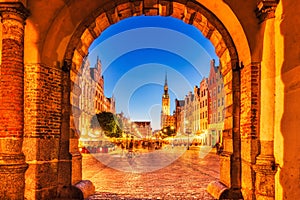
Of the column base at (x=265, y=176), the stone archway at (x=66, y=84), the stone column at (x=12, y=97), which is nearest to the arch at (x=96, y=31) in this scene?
the stone archway at (x=66, y=84)

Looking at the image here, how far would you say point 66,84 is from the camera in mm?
8367

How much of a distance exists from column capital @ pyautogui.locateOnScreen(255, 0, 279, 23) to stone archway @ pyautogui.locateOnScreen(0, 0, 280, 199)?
0.50m

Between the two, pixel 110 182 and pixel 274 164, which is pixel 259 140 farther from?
pixel 110 182

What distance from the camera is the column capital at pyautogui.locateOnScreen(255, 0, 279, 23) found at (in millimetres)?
6956

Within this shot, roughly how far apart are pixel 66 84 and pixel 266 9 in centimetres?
542

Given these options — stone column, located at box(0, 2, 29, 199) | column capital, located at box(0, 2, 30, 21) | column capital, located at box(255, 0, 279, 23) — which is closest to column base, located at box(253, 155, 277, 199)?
column capital, located at box(255, 0, 279, 23)

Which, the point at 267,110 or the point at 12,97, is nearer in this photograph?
the point at 12,97

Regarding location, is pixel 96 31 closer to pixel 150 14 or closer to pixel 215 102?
pixel 150 14

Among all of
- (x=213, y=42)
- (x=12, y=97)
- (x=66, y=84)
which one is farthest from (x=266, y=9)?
(x=12, y=97)

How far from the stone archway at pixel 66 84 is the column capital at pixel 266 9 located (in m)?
0.50

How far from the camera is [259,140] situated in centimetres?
732

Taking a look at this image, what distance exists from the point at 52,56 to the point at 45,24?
82 cm

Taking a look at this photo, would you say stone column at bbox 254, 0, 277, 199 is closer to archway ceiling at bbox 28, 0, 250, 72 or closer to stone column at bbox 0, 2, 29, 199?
archway ceiling at bbox 28, 0, 250, 72

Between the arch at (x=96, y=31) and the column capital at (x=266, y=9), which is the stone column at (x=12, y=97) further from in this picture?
the column capital at (x=266, y=9)
